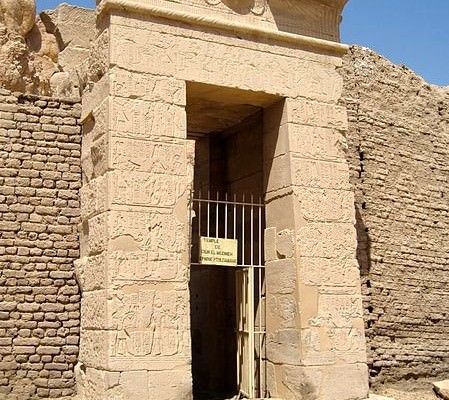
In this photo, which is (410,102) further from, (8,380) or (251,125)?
(8,380)

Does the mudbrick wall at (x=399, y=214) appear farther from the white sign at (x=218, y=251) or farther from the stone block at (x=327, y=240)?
the white sign at (x=218, y=251)

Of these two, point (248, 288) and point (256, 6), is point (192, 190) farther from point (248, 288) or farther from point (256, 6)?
point (256, 6)

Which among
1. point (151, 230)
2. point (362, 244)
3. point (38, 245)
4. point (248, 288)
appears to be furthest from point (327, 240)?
point (38, 245)

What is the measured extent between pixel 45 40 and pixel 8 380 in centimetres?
714

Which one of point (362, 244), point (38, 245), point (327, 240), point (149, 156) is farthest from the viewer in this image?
point (362, 244)

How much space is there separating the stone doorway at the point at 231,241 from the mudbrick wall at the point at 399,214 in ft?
7.91

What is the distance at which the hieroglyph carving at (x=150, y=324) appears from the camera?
279 inches

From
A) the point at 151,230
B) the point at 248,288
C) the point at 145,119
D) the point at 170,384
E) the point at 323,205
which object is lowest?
the point at 170,384

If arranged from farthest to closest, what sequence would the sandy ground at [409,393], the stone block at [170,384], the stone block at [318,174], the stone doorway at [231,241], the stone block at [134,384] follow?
the sandy ground at [409,393], the stone doorway at [231,241], the stone block at [318,174], the stone block at [170,384], the stone block at [134,384]

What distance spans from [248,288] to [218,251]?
561mm

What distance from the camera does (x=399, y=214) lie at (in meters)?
11.9

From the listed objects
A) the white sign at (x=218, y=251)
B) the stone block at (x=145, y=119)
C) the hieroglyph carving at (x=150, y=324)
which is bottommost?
the hieroglyph carving at (x=150, y=324)

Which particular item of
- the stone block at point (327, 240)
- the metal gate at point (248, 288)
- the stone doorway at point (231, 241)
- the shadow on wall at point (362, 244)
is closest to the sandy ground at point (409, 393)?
the shadow on wall at point (362, 244)

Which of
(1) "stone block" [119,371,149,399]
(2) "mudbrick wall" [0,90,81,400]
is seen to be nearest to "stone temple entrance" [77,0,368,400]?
(1) "stone block" [119,371,149,399]
